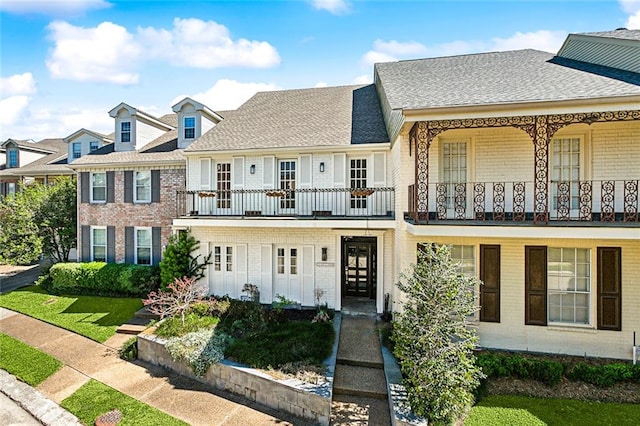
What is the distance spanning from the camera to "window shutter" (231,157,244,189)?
45.9 feet

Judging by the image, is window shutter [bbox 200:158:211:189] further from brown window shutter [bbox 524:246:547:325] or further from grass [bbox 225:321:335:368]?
brown window shutter [bbox 524:246:547:325]

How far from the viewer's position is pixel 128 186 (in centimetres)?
1653

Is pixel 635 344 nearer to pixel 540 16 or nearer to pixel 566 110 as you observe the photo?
pixel 566 110

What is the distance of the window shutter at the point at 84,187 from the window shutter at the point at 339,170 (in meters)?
13.7

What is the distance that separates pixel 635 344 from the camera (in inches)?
345

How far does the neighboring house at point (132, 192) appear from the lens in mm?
16047

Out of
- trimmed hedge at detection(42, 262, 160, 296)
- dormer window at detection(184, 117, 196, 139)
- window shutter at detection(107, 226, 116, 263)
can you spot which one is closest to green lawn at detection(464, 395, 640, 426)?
trimmed hedge at detection(42, 262, 160, 296)

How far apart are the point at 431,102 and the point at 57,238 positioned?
68.2 feet

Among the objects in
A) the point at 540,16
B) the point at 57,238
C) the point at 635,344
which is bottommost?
the point at 635,344

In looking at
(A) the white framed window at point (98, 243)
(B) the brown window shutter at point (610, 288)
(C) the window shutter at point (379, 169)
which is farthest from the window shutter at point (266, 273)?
(B) the brown window shutter at point (610, 288)

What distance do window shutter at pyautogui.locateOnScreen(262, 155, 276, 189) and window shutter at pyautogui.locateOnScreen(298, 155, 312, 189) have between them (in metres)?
1.21

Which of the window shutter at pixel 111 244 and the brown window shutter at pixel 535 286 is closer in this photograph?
the brown window shutter at pixel 535 286

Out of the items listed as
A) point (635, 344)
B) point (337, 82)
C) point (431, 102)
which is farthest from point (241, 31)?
point (635, 344)

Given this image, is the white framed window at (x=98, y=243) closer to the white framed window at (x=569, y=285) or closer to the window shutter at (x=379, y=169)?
the window shutter at (x=379, y=169)
